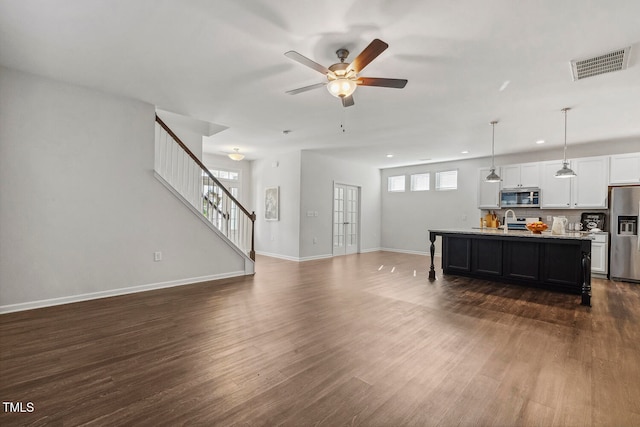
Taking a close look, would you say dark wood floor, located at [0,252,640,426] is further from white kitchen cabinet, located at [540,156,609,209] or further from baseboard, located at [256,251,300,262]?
baseboard, located at [256,251,300,262]

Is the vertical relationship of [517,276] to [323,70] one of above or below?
below

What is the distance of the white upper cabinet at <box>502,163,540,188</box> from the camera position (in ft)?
21.5

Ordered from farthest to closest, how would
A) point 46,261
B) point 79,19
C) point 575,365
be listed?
1. point 46,261
2. point 79,19
3. point 575,365

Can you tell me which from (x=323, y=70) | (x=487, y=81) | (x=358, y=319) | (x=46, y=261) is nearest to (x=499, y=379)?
(x=358, y=319)

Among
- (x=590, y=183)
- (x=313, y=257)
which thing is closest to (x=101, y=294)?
(x=313, y=257)

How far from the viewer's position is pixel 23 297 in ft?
11.3

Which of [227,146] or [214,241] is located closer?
[214,241]

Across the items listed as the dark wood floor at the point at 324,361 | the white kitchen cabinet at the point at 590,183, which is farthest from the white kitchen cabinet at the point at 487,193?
the dark wood floor at the point at 324,361

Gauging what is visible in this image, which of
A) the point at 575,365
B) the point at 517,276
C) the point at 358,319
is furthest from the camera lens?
the point at 517,276

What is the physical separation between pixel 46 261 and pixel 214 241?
2.15 meters

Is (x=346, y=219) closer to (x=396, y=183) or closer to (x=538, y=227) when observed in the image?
(x=396, y=183)

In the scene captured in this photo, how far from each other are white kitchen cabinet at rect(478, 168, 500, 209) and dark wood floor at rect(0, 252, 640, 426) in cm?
343

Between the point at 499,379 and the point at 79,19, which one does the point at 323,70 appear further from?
the point at 499,379

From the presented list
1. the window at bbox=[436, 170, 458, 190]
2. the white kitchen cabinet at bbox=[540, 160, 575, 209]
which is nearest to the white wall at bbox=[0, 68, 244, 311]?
the window at bbox=[436, 170, 458, 190]
